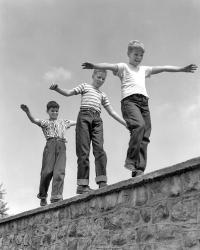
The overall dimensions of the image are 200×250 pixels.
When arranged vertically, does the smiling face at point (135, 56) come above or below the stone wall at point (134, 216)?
above

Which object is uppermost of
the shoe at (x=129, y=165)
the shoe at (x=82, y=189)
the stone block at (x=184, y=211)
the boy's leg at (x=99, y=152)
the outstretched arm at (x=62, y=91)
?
the outstretched arm at (x=62, y=91)

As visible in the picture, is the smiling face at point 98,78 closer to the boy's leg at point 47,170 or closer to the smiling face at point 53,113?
the smiling face at point 53,113

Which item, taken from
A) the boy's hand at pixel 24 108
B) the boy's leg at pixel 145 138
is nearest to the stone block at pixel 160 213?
the boy's leg at pixel 145 138

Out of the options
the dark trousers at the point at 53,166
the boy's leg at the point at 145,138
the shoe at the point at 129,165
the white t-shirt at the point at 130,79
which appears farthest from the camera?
the dark trousers at the point at 53,166

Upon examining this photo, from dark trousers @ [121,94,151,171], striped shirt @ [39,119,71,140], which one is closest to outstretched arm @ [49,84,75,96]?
dark trousers @ [121,94,151,171]

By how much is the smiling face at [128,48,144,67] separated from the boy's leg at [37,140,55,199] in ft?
7.58

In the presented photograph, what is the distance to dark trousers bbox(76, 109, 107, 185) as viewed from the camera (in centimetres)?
591

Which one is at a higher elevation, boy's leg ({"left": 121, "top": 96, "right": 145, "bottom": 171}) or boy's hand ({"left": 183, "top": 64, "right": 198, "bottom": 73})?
boy's hand ({"left": 183, "top": 64, "right": 198, "bottom": 73})

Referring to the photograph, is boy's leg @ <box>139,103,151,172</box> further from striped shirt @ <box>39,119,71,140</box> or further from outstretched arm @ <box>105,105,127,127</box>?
striped shirt @ <box>39,119,71,140</box>

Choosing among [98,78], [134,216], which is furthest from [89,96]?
[134,216]

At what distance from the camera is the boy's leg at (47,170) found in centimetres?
724

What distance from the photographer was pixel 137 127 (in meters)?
5.30

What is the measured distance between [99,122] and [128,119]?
84 centimetres

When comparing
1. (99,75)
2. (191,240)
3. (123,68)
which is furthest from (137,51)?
(191,240)
